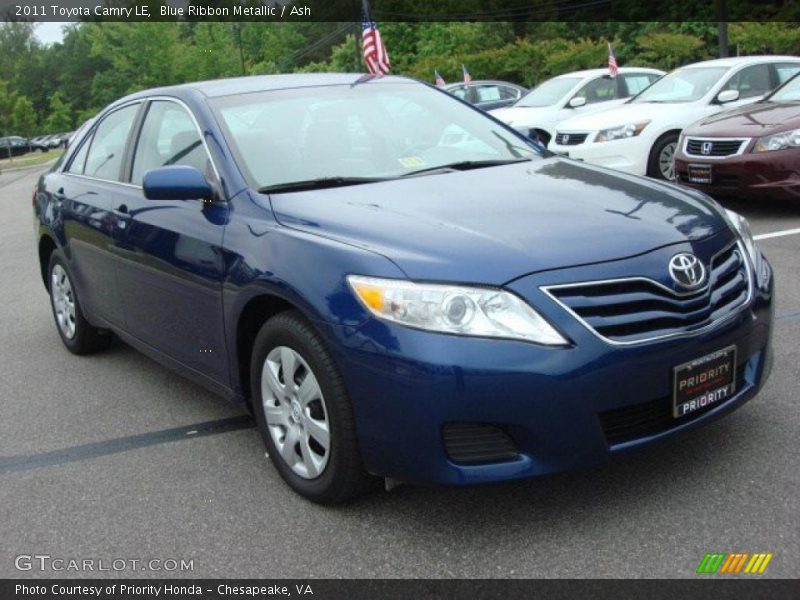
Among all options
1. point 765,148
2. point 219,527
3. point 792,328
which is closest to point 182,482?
point 219,527

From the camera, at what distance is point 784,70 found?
41.3 feet

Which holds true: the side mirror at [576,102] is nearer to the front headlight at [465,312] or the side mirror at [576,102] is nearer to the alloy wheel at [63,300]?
the alloy wheel at [63,300]

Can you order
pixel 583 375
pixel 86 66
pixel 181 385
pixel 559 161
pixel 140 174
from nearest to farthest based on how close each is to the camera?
pixel 583 375
pixel 559 161
pixel 140 174
pixel 181 385
pixel 86 66

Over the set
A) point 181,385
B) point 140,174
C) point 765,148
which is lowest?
point 181,385

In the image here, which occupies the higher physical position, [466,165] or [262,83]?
→ [262,83]

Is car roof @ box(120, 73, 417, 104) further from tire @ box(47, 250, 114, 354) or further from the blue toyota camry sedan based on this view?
tire @ box(47, 250, 114, 354)

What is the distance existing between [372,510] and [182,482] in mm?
885

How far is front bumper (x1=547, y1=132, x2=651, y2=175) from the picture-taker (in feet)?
36.7

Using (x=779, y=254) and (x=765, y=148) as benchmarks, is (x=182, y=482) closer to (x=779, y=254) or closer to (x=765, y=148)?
(x=779, y=254)

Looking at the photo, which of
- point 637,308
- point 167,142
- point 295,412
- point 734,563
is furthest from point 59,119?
point 734,563

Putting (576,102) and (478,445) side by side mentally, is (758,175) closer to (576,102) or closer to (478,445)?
(478,445)

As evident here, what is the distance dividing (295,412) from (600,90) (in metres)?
13.7

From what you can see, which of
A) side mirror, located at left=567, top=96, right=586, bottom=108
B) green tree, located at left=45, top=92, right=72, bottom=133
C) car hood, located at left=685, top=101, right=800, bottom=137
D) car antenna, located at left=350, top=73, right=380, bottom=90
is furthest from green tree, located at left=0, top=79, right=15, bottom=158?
car antenna, located at left=350, top=73, right=380, bottom=90

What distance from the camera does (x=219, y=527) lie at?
356 centimetres
